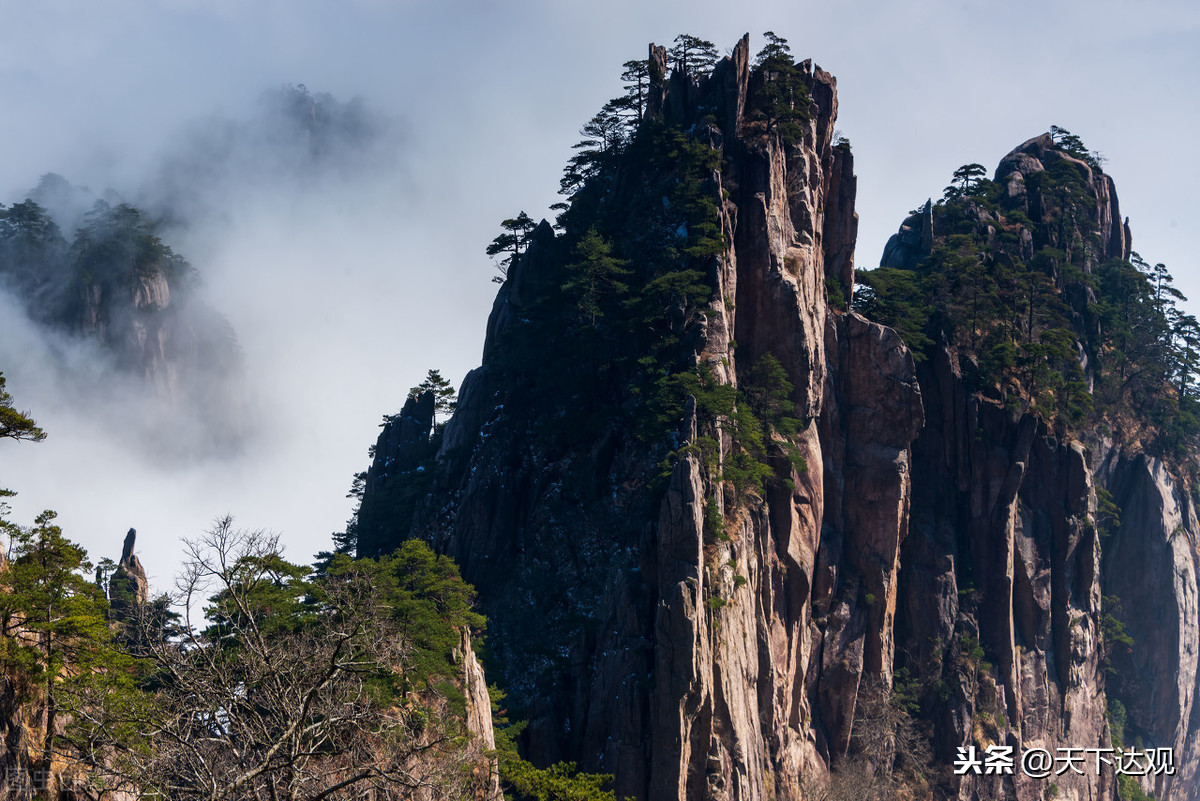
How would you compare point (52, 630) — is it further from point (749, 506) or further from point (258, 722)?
point (749, 506)

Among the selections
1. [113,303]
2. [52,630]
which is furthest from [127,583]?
[113,303]

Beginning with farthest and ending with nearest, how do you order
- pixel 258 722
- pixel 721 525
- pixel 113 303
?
pixel 113 303
pixel 721 525
pixel 258 722

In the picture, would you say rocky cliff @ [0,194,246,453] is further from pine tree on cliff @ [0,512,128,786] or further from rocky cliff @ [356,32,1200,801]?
pine tree on cliff @ [0,512,128,786]

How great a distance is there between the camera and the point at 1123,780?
92688 millimetres

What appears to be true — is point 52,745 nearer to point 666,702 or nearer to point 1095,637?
point 666,702

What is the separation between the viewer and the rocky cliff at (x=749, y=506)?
58156 millimetres

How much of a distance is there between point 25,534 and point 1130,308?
337 feet

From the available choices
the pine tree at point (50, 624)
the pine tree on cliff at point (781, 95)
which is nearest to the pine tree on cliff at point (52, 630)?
the pine tree at point (50, 624)

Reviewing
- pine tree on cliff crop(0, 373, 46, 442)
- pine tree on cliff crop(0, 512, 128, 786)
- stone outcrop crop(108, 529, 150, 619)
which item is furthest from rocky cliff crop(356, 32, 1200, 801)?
pine tree on cliff crop(0, 373, 46, 442)

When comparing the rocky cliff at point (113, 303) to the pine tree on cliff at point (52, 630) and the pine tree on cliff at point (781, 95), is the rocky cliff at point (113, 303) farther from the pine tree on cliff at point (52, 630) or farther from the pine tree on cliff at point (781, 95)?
the pine tree on cliff at point (52, 630)

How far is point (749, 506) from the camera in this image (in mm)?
67000

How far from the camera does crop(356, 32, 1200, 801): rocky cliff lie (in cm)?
5816

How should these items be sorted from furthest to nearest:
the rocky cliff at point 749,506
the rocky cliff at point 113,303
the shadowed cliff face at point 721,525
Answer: the rocky cliff at point 113,303
the rocky cliff at point 749,506
the shadowed cliff face at point 721,525

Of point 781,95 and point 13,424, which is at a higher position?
point 781,95
